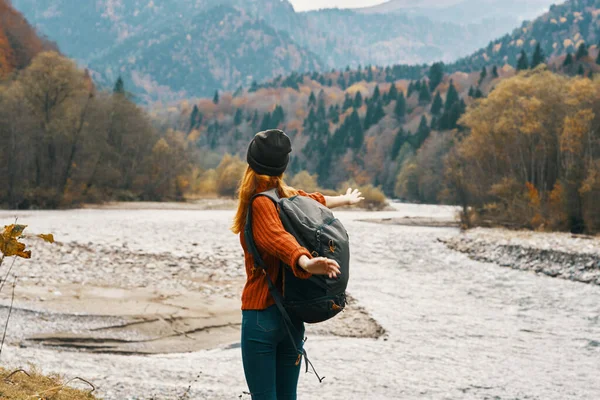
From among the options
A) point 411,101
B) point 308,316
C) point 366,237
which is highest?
point 411,101

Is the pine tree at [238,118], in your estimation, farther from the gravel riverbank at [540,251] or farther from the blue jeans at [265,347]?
the blue jeans at [265,347]

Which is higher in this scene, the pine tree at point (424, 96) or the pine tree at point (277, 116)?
the pine tree at point (424, 96)

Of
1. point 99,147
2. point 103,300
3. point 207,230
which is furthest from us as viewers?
point 99,147

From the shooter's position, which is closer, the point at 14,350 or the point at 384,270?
the point at 14,350

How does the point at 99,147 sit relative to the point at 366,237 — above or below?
above

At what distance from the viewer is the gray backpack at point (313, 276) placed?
11.4 ft

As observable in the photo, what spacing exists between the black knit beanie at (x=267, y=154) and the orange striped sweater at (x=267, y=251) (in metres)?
0.24

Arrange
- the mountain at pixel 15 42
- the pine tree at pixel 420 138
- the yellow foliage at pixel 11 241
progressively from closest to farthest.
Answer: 1. the yellow foliage at pixel 11 241
2. the mountain at pixel 15 42
3. the pine tree at pixel 420 138

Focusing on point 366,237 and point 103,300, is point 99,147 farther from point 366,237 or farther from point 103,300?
point 103,300

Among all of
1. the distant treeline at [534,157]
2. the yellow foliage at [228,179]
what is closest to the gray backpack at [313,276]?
the distant treeline at [534,157]

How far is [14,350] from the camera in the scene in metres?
8.46

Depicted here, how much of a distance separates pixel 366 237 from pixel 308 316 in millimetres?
28953

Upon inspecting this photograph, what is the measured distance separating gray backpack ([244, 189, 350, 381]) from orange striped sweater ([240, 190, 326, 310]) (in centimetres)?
4

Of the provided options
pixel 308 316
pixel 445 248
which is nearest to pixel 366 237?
pixel 445 248
